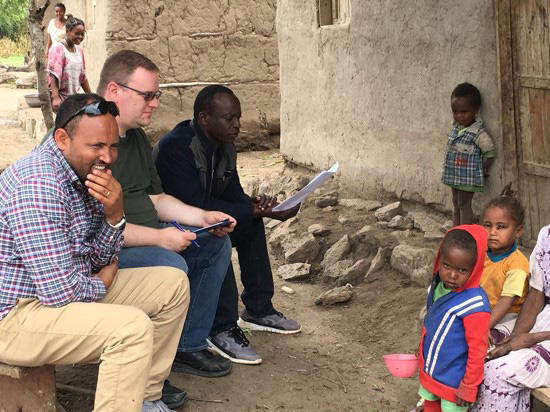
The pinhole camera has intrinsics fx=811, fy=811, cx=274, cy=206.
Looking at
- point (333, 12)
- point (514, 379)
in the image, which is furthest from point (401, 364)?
point (333, 12)

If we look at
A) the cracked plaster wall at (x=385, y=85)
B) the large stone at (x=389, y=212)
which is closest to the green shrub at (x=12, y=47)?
the cracked plaster wall at (x=385, y=85)

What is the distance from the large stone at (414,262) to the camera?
5281mm

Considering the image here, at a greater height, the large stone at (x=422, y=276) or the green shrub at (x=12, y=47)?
the green shrub at (x=12, y=47)

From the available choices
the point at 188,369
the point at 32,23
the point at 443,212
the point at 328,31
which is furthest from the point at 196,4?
the point at 188,369

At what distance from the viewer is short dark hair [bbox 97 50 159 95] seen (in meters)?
3.84

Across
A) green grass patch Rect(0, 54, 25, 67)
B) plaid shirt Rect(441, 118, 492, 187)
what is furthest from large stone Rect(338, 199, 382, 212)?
green grass patch Rect(0, 54, 25, 67)

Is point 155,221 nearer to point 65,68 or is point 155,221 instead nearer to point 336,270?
point 336,270

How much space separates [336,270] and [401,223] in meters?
0.67

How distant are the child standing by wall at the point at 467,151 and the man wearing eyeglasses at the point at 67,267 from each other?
2.86m

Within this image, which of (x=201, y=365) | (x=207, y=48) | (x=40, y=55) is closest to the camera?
(x=201, y=365)

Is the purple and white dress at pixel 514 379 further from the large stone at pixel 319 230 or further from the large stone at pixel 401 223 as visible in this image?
the large stone at pixel 319 230

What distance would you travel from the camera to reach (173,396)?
12.6 feet

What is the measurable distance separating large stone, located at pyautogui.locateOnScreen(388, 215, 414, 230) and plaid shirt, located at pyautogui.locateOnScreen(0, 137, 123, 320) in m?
3.30

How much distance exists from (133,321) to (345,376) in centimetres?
163
